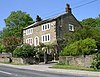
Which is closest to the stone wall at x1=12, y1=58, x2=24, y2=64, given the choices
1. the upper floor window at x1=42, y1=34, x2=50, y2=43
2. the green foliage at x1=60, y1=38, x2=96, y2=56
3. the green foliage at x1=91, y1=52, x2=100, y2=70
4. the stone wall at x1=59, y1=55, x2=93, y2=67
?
the upper floor window at x1=42, y1=34, x2=50, y2=43

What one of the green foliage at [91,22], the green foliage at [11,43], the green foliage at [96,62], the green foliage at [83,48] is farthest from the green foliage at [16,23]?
the green foliage at [96,62]

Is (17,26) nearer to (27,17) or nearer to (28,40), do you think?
(27,17)

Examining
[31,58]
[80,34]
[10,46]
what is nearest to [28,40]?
[10,46]

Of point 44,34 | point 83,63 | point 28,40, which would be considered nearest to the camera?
point 83,63

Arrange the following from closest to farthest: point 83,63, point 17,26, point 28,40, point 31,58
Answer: point 83,63
point 31,58
point 28,40
point 17,26

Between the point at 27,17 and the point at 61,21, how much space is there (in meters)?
36.8

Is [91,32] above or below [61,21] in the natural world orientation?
below

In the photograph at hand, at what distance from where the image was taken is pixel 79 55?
3456 cm

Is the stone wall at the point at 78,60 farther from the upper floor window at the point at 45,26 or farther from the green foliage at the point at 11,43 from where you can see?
the green foliage at the point at 11,43

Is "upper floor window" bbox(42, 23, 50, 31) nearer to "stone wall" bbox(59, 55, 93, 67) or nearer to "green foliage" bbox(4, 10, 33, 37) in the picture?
"stone wall" bbox(59, 55, 93, 67)

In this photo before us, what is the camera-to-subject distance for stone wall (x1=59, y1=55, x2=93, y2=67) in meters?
31.7

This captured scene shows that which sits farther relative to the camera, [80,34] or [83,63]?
[80,34]

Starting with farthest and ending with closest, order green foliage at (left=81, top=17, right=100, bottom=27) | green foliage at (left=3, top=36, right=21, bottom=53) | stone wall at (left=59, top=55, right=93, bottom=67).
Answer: green foliage at (left=81, top=17, right=100, bottom=27) → green foliage at (left=3, top=36, right=21, bottom=53) → stone wall at (left=59, top=55, right=93, bottom=67)

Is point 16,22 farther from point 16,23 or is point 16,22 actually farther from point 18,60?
point 18,60
